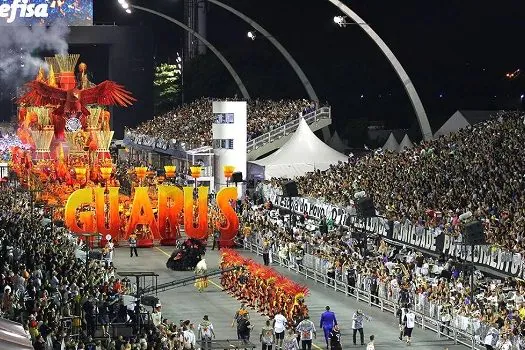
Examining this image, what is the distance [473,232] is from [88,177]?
2622cm

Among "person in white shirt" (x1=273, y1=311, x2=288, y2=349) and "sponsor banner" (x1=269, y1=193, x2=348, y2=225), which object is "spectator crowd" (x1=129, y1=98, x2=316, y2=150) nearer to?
"sponsor banner" (x1=269, y1=193, x2=348, y2=225)

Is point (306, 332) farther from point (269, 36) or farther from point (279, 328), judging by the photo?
point (269, 36)

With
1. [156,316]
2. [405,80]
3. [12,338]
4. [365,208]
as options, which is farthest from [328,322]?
[405,80]

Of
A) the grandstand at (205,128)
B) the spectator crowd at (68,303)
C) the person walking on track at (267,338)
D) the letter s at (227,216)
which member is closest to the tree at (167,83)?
the grandstand at (205,128)

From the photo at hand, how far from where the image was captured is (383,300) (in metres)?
35.4

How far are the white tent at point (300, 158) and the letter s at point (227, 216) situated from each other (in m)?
10.9

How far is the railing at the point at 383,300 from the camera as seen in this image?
101 ft

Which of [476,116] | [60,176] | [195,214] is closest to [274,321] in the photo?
[195,214]

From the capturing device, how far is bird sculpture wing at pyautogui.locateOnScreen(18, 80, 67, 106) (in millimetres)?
56594

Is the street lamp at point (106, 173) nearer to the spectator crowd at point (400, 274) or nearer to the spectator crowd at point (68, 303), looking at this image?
the spectator crowd at point (400, 274)

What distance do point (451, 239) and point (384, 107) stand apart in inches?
2169

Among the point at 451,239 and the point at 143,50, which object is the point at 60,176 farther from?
the point at 143,50

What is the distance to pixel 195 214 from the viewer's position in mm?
48250

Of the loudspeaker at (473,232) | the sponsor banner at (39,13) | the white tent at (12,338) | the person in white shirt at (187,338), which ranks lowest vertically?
the person in white shirt at (187,338)
